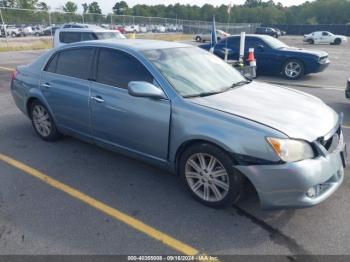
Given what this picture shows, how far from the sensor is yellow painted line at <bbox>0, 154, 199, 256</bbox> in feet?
9.11

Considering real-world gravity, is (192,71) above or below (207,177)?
above

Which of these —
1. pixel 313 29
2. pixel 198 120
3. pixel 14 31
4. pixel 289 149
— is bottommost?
pixel 289 149

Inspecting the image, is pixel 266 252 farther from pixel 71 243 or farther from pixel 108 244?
pixel 71 243

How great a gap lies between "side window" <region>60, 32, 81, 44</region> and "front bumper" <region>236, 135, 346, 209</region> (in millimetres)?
11560

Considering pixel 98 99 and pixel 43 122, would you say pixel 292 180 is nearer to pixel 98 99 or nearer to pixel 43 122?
pixel 98 99

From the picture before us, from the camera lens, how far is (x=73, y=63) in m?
4.40

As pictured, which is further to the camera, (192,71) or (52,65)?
(52,65)

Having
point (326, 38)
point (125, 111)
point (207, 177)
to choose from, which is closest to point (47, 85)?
point (125, 111)

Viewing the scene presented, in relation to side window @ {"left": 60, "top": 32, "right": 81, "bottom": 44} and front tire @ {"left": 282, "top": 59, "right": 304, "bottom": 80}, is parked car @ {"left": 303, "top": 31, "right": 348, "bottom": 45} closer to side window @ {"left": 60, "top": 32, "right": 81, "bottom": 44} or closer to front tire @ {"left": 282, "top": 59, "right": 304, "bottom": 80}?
front tire @ {"left": 282, "top": 59, "right": 304, "bottom": 80}

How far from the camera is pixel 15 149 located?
483 centimetres

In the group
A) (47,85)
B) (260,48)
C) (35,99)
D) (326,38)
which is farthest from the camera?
(326,38)

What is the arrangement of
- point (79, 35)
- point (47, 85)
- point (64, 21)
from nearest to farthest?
point (47, 85) < point (79, 35) < point (64, 21)

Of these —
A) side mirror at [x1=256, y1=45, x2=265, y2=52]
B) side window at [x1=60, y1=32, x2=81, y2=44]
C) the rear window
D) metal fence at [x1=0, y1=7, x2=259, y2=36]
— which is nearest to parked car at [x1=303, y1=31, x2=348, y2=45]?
metal fence at [x1=0, y1=7, x2=259, y2=36]

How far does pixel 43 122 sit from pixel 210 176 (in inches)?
119
